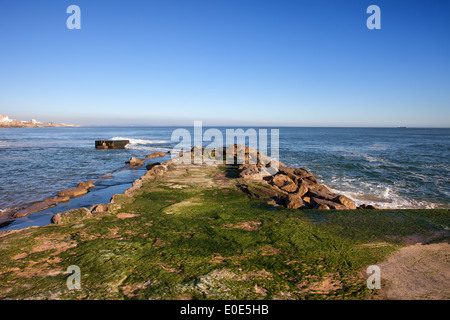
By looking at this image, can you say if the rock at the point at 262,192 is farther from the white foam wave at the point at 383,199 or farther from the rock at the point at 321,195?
the white foam wave at the point at 383,199

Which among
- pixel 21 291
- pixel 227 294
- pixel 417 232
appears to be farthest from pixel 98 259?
pixel 417 232

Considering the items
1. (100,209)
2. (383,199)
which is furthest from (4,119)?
(383,199)

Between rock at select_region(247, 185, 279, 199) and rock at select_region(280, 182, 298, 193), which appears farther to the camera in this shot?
rock at select_region(280, 182, 298, 193)

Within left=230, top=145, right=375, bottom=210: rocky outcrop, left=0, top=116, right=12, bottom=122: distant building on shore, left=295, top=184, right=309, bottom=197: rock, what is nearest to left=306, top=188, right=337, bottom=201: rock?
left=230, top=145, right=375, bottom=210: rocky outcrop

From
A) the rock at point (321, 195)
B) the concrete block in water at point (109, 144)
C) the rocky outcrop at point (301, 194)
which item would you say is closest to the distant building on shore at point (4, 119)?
the concrete block in water at point (109, 144)

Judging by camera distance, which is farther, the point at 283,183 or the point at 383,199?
the point at 383,199

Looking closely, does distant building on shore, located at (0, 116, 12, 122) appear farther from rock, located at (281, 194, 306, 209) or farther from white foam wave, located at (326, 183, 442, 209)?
white foam wave, located at (326, 183, 442, 209)

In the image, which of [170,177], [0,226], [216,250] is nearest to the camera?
[216,250]

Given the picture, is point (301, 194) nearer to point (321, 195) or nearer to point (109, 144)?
point (321, 195)
